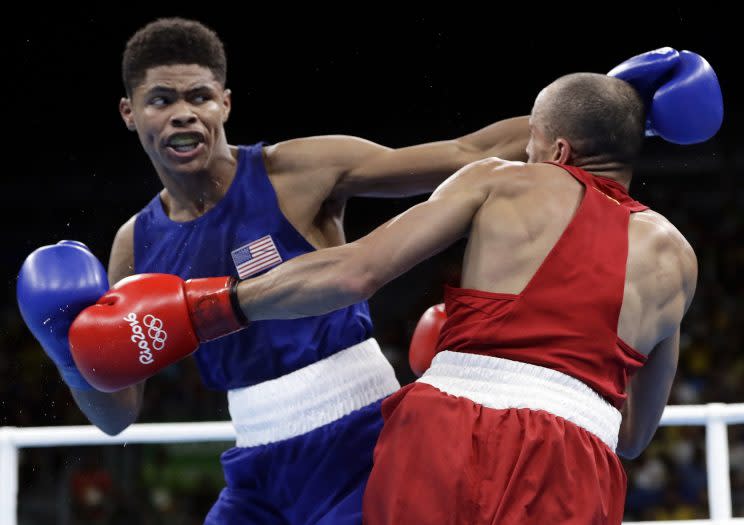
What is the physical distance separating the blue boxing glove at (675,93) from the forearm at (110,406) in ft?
4.46

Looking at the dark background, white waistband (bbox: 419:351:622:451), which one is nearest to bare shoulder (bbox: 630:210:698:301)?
white waistband (bbox: 419:351:622:451)

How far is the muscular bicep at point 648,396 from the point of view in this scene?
2.06 meters

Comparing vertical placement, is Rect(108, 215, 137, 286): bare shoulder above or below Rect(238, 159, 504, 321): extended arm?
below

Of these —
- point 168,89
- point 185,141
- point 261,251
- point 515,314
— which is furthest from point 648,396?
point 168,89

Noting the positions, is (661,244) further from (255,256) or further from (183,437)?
(183,437)

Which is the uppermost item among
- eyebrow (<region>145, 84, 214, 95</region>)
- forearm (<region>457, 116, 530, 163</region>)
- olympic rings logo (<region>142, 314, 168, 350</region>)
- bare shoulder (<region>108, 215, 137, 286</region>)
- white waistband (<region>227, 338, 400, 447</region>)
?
eyebrow (<region>145, 84, 214, 95</region>)

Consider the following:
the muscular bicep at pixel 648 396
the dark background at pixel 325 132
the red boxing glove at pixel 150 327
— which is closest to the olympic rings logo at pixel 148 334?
the red boxing glove at pixel 150 327

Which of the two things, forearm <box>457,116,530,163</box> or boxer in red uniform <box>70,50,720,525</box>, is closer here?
boxer in red uniform <box>70,50,720,525</box>

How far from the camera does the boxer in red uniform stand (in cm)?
172

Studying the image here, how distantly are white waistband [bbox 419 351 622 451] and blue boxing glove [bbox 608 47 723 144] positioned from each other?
2.23ft

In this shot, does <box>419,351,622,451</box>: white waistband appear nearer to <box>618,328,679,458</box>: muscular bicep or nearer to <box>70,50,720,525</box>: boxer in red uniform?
<box>70,50,720,525</box>: boxer in red uniform

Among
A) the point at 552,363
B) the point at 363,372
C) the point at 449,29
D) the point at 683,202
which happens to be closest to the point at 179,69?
the point at 363,372

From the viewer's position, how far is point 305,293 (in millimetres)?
Result: 1861

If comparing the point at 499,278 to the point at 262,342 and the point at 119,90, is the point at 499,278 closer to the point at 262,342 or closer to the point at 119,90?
the point at 262,342
